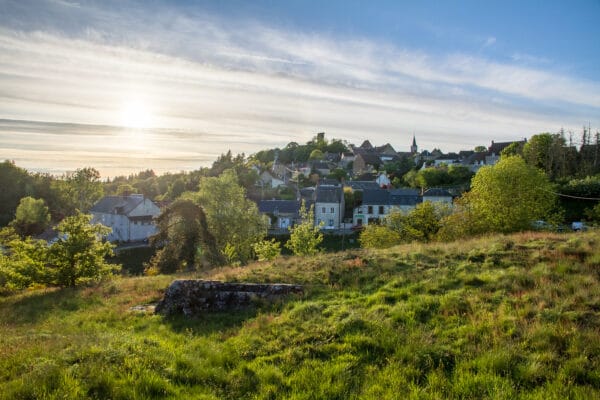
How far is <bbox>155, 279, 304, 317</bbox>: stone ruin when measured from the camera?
458 inches

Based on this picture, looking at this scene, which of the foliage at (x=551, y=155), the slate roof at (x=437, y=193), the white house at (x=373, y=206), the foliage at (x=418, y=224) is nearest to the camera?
the foliage at (x=418, y=224)

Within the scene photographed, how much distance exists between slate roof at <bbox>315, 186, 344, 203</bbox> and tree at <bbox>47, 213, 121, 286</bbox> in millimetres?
44286

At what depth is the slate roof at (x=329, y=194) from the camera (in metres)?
62.6

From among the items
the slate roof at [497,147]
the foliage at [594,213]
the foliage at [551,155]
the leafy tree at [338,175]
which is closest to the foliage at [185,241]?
the foliage at [594,213]

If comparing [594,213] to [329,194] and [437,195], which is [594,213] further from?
[329,194]

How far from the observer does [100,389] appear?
19.3 feet

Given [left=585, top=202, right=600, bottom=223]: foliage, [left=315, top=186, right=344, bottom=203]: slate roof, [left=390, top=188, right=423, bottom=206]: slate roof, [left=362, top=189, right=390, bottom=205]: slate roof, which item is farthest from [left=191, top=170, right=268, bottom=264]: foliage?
[left=585, top=202, right=600, bottom=223]: foliage

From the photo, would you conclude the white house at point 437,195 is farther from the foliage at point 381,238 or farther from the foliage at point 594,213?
the foliage at point 381,238

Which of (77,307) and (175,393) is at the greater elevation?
(175,393)

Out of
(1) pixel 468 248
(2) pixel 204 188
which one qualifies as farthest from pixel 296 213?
(1) pixel 468 248

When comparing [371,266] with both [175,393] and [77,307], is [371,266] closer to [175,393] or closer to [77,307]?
[175,393]

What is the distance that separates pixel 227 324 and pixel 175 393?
168 inches

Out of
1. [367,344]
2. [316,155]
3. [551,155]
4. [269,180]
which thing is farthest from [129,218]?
[551,155]

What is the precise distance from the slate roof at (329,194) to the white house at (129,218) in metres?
28.7
